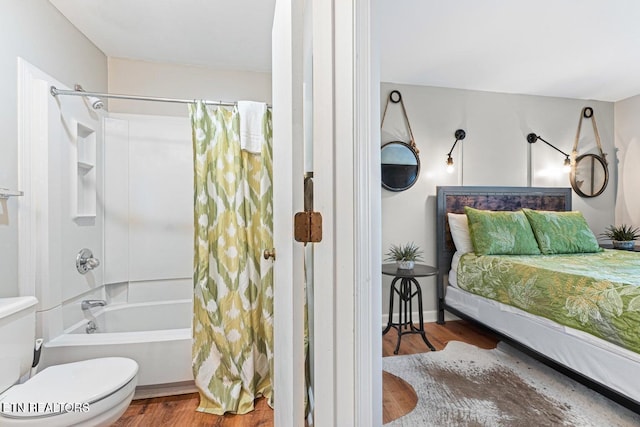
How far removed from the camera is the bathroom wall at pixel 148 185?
2.35m

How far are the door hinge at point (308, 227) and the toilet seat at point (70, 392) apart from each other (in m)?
1.16

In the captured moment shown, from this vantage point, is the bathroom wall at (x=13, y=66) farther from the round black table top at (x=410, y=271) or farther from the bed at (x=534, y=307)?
the bed at (x=534, y=307)

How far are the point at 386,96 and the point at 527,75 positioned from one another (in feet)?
4.17

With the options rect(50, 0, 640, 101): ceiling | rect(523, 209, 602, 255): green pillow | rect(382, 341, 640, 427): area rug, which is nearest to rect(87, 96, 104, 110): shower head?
rect(50, 0, 640, 101): ceiling

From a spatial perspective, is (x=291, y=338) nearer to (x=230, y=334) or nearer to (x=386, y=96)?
(x=230, y=334)

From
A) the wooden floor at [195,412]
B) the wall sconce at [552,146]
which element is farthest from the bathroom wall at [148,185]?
the wall sconce at [552,146]

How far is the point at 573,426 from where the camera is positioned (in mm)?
1581

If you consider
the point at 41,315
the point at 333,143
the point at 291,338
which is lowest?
the point at 41,315

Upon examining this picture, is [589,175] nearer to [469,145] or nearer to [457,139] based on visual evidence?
[469,145]

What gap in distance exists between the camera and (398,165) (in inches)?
117

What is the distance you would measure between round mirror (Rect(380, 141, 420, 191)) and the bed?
0.38 m

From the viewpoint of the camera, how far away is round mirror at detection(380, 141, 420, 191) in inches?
116

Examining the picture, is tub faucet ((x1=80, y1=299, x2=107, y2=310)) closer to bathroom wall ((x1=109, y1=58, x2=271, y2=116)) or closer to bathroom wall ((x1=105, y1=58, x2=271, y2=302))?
bathroom wall ((x1=105, y1=58, x2=271, y2=302))

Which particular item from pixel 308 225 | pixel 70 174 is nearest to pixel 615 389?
pixel 308 225
